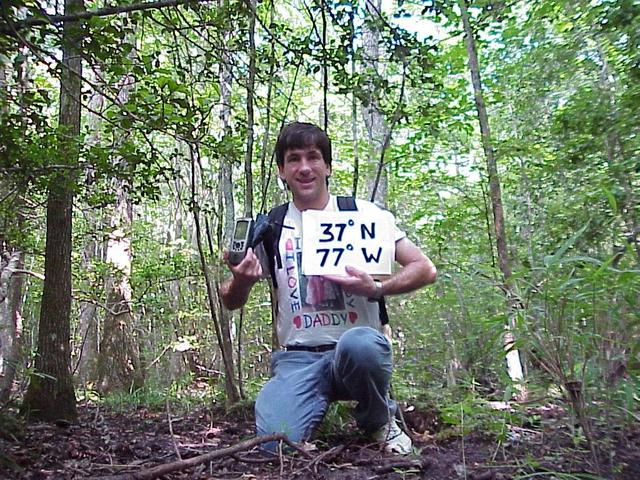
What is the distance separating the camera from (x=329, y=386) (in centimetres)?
307

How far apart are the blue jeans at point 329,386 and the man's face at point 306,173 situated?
0.76 metres

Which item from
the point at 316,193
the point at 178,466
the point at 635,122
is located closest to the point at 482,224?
the point at 635,122

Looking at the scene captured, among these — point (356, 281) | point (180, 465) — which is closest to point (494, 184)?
point (356, 281)

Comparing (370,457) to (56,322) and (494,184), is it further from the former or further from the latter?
(494,184)

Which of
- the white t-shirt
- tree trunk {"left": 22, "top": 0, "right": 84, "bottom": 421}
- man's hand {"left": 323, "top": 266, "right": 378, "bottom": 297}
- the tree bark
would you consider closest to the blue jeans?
the white t-shirt

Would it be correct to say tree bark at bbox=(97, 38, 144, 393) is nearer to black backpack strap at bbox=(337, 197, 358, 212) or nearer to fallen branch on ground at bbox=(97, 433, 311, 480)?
black backpack strap at bbox=(337, 197, 358, 212)

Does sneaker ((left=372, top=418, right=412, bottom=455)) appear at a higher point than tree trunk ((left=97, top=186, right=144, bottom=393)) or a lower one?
lower

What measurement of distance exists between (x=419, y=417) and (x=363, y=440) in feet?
2.42

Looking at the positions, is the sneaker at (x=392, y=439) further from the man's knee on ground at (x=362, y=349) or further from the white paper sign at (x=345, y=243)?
the white paper sign at (x=345, y=243)

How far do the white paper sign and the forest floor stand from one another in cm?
81

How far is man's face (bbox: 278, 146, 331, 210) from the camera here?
3.13 metres

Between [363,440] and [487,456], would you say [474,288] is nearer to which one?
[487,456]

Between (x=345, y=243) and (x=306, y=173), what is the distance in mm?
476

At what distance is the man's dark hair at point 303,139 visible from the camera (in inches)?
123
